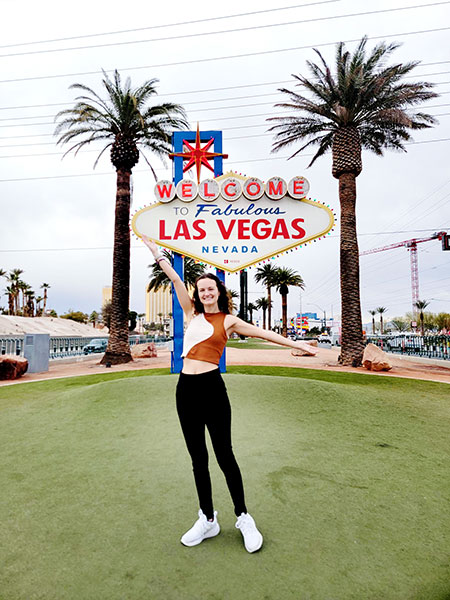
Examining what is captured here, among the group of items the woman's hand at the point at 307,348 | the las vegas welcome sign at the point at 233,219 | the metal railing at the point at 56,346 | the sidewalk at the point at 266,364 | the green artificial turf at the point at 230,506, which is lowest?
the sidewalk at the point at 266,364

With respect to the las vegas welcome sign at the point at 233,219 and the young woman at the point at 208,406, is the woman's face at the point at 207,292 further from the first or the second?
the las vegas welcome sign at the point at 233,219

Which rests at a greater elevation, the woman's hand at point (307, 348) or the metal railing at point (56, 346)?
the woman's hand at point (307, 348)

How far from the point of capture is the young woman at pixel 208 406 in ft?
9.27

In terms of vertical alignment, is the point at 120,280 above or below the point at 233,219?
below

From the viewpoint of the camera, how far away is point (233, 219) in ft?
32.0

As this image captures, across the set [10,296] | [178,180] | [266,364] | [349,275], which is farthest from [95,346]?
[10,296]

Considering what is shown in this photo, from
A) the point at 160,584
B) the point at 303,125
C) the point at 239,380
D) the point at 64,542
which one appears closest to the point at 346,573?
the point at 160,584

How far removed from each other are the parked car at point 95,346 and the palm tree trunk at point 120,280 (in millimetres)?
7416

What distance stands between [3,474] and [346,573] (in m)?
3.89

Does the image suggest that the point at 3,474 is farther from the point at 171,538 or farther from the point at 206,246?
the point at 206,246

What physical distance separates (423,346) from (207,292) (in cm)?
2148

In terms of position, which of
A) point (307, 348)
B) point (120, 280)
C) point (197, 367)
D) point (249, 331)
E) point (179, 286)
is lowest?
point (197, 367)

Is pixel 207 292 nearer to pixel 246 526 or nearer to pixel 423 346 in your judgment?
pixel 246 526

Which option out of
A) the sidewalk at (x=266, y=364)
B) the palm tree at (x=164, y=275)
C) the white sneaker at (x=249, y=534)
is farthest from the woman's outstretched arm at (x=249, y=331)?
the palm tree at (x=164, y=275)
